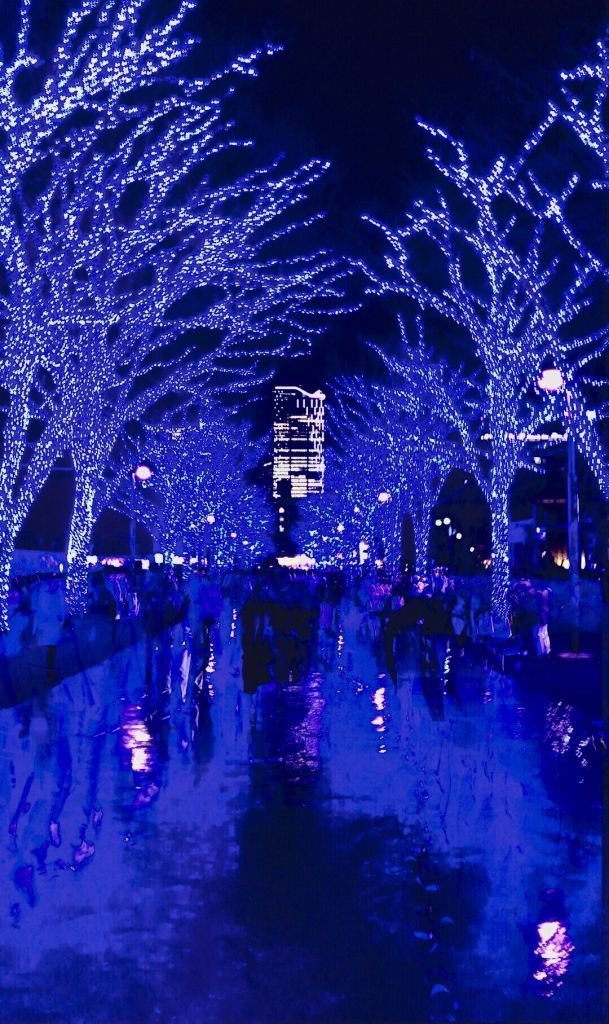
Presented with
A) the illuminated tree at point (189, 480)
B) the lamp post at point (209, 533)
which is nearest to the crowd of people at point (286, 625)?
the illuminated tree at point (189, 480)

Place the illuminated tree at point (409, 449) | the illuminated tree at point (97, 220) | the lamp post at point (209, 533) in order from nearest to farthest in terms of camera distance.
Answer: the illuminated tree at point (97, 220) < the illuminated tree at point (409, 449) < the lamp post at point (209, 533)

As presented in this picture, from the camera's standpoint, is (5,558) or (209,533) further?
(209,533)

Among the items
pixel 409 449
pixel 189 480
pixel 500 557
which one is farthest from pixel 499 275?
pixel 189 480

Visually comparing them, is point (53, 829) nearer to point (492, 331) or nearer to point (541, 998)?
point (541, 998)

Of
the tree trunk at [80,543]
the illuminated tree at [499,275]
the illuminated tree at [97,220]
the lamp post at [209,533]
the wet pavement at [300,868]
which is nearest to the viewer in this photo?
the wet pavement at [300,868]

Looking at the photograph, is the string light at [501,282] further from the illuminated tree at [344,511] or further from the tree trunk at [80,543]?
the illuminated tree at [344,511]

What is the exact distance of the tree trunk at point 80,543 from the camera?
112 feet

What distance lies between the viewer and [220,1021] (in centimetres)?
571

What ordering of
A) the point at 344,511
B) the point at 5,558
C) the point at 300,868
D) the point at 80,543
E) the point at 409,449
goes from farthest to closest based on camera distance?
the point at 344,511
the point at 409,449
the point at 80,543
the point at 5,558
the point at 300,868

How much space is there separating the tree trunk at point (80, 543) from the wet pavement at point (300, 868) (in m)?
18.3

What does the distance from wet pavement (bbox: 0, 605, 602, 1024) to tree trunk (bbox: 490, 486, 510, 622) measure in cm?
1493

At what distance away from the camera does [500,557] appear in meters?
31.2

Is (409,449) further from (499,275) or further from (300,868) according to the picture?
(300,868)

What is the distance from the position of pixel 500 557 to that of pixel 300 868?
76.9ft
